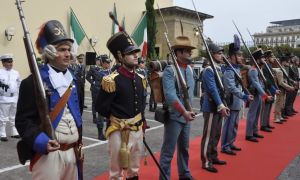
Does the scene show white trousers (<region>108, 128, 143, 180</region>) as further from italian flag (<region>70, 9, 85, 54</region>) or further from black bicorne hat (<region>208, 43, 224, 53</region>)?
italian flag (<region>70, 9, 85, 54</region>)

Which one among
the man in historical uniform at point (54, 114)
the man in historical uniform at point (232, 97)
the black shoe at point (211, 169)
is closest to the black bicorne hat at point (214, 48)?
the man in historical uniform at point (232, 97)

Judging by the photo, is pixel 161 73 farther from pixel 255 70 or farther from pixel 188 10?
pixel 188 10

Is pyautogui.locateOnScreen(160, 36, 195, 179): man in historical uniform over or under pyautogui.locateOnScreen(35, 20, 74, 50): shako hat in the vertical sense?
under

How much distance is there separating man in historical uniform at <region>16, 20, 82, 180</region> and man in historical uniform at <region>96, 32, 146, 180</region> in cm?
96

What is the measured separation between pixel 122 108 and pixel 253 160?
339cm

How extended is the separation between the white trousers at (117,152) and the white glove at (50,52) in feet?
4.62

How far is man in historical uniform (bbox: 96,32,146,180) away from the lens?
3.92 metres

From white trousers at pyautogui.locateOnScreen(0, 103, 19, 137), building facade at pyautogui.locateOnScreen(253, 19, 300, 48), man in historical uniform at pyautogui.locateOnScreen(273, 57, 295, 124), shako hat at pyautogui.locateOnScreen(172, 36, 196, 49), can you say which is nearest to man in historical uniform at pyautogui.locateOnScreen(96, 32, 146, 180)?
shako hat at pyautogui.locateOnScreen(172, 36, 196, 49)

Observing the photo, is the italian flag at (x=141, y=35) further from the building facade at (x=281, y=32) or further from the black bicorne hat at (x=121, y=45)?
the building facade at (x=281, y=32)

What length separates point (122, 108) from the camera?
3932 mm

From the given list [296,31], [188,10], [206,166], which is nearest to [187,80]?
[206,166]

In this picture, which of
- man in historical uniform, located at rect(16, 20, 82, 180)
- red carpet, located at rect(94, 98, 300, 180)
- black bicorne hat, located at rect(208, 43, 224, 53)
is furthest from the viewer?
black bicorne hat, located at rect(208, 43, 224, 53)

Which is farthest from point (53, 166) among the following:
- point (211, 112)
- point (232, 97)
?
point (232, 97)

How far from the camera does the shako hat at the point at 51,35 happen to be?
2.84 m
